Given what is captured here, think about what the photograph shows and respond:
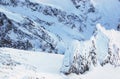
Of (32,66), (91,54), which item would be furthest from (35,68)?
(91,54)

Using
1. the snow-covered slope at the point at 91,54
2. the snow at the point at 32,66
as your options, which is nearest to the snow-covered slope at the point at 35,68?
the snow at the point at 32,66

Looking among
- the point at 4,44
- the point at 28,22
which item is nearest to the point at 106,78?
the point at 4,44

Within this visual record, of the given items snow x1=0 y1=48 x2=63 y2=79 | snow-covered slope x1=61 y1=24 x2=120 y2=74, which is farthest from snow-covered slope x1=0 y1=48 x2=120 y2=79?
snow-covered slope x1=61 y1=24 x2=120 y2=74

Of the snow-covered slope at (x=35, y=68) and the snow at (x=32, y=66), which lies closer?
the snow at (x=32, y=66)

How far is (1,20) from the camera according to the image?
162250 millimetres

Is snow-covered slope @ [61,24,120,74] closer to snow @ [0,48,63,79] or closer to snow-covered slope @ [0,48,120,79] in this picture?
snow-covered slope @ [0,48,120,79]

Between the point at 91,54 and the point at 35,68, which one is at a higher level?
the point at 91,54

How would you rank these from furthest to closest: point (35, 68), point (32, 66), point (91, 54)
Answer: point (91, 54) → point (32, 66) → point (35, 68)

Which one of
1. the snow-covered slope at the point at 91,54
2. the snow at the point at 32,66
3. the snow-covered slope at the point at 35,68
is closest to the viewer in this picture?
the snow at the point at 32,66

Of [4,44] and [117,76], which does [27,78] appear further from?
[4,44]

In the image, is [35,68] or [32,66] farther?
[32,66]

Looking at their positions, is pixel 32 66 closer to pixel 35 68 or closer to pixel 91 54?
pixel 35 68

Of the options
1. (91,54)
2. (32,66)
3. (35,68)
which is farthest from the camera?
(91,54)

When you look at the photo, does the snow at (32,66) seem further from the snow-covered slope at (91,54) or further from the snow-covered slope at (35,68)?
the snow-covered slope at (91,54)
